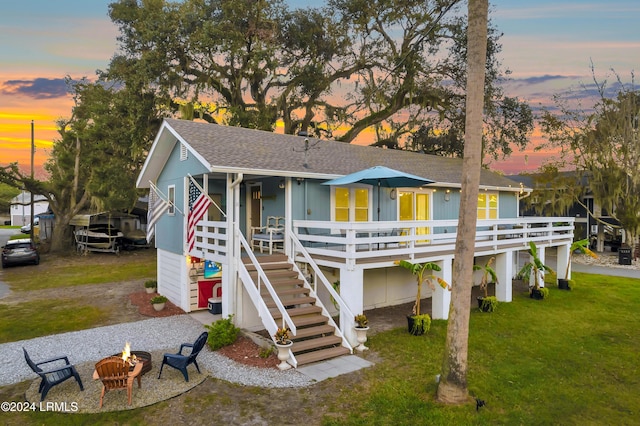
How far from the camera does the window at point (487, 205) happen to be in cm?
1822

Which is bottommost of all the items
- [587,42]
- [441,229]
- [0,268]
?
[0,268]

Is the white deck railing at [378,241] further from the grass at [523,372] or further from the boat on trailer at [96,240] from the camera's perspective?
the boat on trailer at [96,240]

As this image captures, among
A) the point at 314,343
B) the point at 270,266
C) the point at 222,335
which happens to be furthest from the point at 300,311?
the point at 222,335

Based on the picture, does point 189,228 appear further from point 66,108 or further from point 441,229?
point 66,108

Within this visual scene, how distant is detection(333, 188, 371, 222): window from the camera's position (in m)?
13.2

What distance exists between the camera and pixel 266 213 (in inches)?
521

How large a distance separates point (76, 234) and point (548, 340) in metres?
31.4

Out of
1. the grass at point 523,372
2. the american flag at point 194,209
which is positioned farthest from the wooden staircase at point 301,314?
the american flag at point 194,209

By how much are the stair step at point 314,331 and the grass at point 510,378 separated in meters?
1.21

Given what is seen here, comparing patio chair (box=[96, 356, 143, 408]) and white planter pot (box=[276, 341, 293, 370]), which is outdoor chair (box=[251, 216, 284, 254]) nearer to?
white planter pot (box=[276, 341, 293, 370])

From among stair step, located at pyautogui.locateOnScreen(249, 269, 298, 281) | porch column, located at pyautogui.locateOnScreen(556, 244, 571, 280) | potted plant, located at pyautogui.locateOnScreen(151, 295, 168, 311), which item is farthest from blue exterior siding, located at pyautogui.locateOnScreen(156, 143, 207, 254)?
porch column, located at pyautogui.locateOnScreen(556, 244, 571, 280)

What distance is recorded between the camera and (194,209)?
475 inches

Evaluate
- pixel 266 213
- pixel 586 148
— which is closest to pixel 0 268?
pixel 266 213

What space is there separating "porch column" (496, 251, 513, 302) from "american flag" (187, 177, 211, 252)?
11045mm
